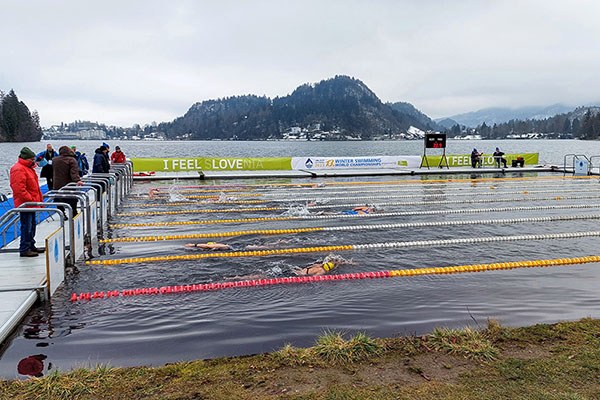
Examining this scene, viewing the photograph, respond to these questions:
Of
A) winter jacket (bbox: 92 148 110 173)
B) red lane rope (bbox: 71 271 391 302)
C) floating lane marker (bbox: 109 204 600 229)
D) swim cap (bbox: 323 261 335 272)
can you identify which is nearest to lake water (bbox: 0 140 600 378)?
red lane rope (bbox: 71 271 391 302)

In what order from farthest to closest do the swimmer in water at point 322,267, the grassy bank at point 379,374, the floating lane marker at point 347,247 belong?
1. the floating lane marker at point 347,247
2. the swimmer in water at point 322,267
3. the grassy bank at point 379,374

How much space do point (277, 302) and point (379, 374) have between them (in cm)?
272

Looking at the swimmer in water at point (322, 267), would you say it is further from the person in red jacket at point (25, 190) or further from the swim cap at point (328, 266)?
the person in red jacket at point (25, 190)

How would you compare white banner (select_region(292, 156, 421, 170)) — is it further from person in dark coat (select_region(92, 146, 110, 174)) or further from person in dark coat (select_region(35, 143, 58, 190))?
person in dark coat (select_region(35, 143, 58, 190))

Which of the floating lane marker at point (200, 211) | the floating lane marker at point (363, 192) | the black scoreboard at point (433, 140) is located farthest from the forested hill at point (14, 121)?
the floating lane marker at point (200, 211)

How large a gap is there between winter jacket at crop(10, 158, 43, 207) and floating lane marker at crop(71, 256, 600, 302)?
8.26 ft

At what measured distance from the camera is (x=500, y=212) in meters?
14.8

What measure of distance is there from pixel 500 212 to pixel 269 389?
1312cm

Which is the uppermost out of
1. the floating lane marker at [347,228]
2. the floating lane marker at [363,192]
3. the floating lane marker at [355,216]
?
the floating lane marker at [363,192]

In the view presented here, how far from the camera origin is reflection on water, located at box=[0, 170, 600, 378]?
499 cm

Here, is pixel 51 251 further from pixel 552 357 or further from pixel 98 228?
pixel 552 357

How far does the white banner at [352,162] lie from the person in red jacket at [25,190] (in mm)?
21586

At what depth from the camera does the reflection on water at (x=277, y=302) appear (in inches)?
196

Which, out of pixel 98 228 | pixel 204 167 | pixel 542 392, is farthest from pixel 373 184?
pixel 542 392
